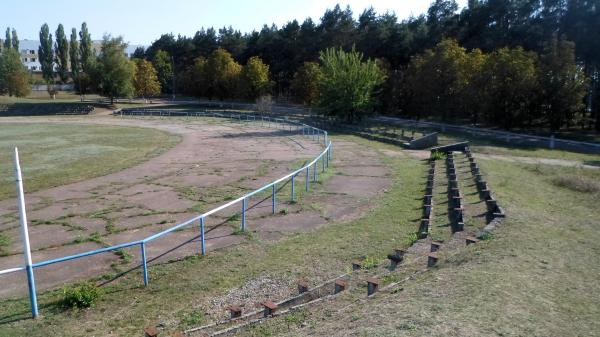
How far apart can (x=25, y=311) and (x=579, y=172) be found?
2019 cm

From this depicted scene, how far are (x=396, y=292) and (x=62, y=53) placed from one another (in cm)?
11179

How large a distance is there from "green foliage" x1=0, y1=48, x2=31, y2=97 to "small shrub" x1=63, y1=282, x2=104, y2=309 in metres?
73.7

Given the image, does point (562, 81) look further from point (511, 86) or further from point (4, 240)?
point (4, 240)

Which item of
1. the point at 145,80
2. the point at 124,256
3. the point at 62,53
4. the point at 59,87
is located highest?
the point at 62,53

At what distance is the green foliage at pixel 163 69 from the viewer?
8765 cm

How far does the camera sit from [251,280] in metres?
8.71

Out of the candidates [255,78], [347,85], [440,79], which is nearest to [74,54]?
[255,78]

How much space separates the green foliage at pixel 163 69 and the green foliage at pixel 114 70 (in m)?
19.0

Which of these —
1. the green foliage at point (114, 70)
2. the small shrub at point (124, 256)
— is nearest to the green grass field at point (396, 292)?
the small shrub at point (124, 256)

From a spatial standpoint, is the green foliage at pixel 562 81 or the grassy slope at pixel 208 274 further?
the green foliage at pixel 562 81

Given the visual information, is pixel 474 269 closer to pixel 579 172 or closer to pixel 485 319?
pixel 485 319

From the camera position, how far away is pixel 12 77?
6888 centimetres

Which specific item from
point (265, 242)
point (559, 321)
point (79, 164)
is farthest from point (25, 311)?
point (79, 164)

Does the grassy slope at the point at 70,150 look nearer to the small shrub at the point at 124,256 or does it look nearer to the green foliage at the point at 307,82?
the small shrub at the point at 124,256
